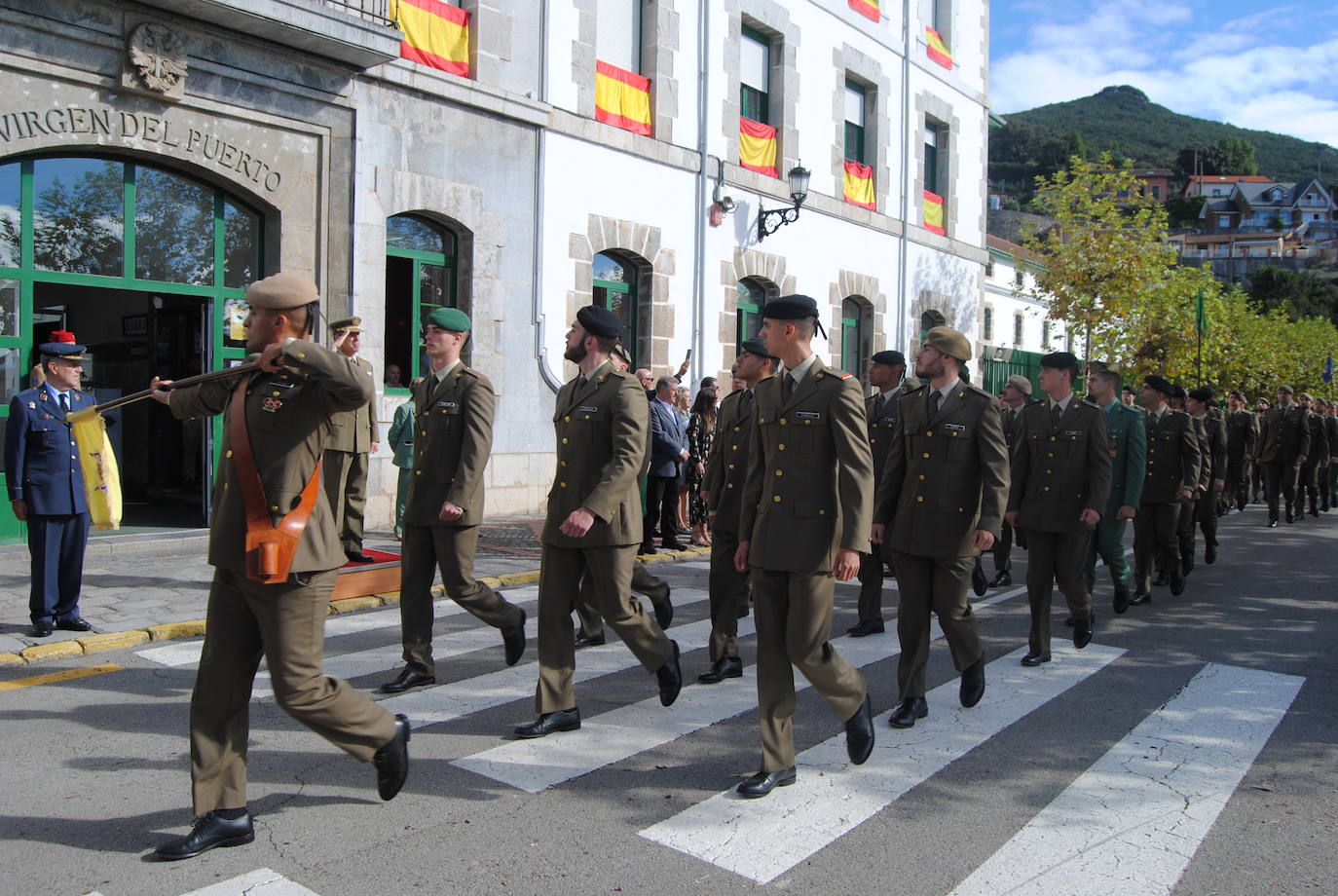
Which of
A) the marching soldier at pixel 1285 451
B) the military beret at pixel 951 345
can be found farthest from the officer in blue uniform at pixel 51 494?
the marching soldier at pixel 1285 451

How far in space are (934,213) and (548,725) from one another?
20.7 meters

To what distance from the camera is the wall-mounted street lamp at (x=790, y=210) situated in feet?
57.2

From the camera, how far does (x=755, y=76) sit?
59.4 feet

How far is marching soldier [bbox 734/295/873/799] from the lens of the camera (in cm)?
423

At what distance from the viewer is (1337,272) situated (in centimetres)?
10369

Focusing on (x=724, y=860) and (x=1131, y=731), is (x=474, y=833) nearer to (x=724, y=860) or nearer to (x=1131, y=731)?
(x=724, y=860)

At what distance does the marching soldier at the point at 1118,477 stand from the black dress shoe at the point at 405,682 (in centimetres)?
516

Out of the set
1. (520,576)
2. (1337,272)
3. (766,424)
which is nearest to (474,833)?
(766,424)

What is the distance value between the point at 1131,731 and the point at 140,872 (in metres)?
4.35

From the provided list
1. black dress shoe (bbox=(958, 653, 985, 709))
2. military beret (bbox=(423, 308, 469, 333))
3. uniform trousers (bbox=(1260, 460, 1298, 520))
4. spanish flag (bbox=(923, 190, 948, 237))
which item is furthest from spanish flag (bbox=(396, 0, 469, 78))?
uniform trousers (bbox=(1260, 460, 1298, 520))

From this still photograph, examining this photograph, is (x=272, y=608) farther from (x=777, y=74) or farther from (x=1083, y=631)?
(x=777, y=74)

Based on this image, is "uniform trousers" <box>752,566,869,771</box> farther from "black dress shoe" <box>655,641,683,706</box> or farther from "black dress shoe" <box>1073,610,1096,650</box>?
"black dress shoe" <box>1073,610,1096,650</box>

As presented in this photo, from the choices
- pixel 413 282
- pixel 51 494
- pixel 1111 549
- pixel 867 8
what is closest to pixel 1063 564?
pixel 1111 549

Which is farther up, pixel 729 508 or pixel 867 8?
pixel 867 8
